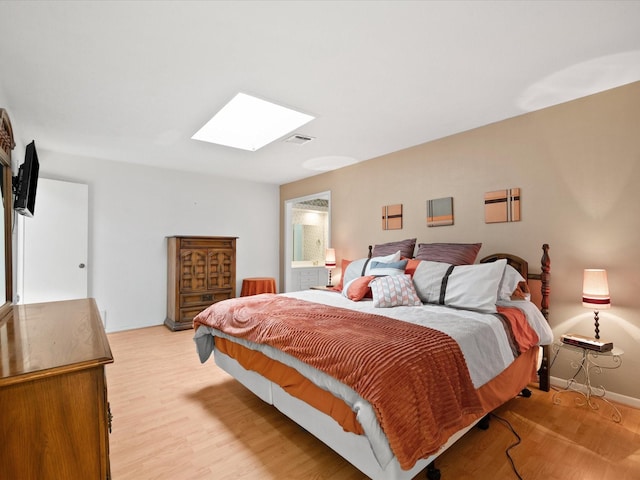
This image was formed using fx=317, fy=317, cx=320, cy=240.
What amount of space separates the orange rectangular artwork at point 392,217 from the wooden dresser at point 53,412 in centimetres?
345

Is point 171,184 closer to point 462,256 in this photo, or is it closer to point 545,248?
point 462,256

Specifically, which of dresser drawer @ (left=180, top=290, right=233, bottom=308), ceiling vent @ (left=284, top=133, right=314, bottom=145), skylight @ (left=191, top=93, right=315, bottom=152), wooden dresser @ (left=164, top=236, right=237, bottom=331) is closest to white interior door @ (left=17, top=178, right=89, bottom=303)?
wooden dresser @ (left=164, top=236, right=237, bottom=331)

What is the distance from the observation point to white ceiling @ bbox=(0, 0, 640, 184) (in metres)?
1.67

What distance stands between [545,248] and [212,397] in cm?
309

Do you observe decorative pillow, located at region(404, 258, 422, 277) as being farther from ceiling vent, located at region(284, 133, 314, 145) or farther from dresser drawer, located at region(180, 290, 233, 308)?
dresser drawer, located at region(180, 290, 233, 308)

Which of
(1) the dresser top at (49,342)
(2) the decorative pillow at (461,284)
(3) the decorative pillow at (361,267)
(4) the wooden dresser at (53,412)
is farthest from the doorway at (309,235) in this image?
A: (4) the wooden dresser at (53,412)

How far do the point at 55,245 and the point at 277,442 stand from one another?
3.81 metres

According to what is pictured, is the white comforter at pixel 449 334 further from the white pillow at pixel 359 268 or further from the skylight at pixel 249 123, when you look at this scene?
the skylight at pixel 249 123

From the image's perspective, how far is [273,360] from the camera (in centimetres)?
208

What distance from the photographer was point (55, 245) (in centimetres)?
395

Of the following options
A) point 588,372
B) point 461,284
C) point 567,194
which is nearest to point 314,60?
point 461,284

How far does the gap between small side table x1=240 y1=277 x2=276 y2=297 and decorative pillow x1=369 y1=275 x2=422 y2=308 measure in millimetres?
2963

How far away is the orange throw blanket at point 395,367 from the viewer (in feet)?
4.52

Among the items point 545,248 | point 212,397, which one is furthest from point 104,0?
point 545,248
